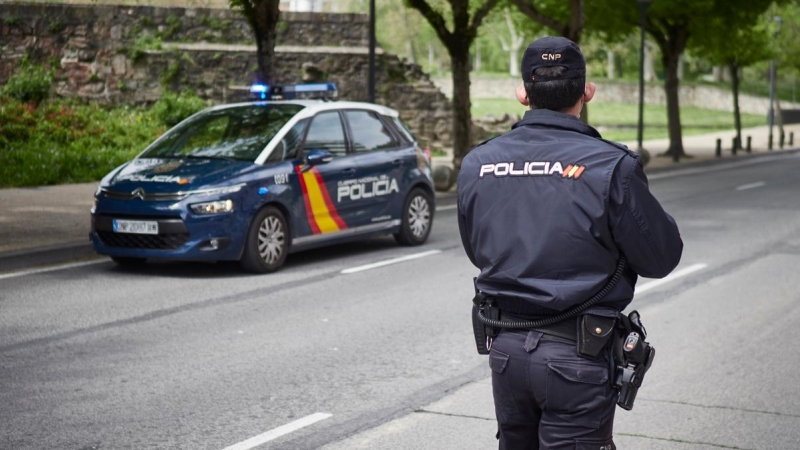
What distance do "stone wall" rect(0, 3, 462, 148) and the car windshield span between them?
1291cm

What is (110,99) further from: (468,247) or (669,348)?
(468,247)

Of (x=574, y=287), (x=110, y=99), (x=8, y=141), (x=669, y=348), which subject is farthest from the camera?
(x=110, y=99)

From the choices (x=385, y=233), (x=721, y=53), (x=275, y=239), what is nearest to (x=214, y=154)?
(x=275, y=239)

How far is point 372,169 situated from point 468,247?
8.84 metres

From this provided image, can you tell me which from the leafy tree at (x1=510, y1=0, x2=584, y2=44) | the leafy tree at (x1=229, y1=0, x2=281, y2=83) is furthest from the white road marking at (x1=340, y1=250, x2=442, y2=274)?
the leafy tree at (x1=510, y1=0, x2=584, y2=44)

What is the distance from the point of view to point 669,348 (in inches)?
314

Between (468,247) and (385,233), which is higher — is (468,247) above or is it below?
above

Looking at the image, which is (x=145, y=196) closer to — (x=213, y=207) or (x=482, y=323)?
(x=213, y=207)

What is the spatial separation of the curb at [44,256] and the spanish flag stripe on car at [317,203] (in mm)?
2480

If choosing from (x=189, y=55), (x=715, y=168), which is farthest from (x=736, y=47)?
(x=189, y=55)

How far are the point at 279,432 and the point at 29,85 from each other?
2113 centimetres

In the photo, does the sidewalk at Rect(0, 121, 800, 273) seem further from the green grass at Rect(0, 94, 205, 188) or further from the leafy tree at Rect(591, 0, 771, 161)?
the leafy tree at Rect(591, 0, 771, 161)

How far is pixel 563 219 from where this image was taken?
3.33 m

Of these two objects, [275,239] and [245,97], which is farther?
[245,97]
